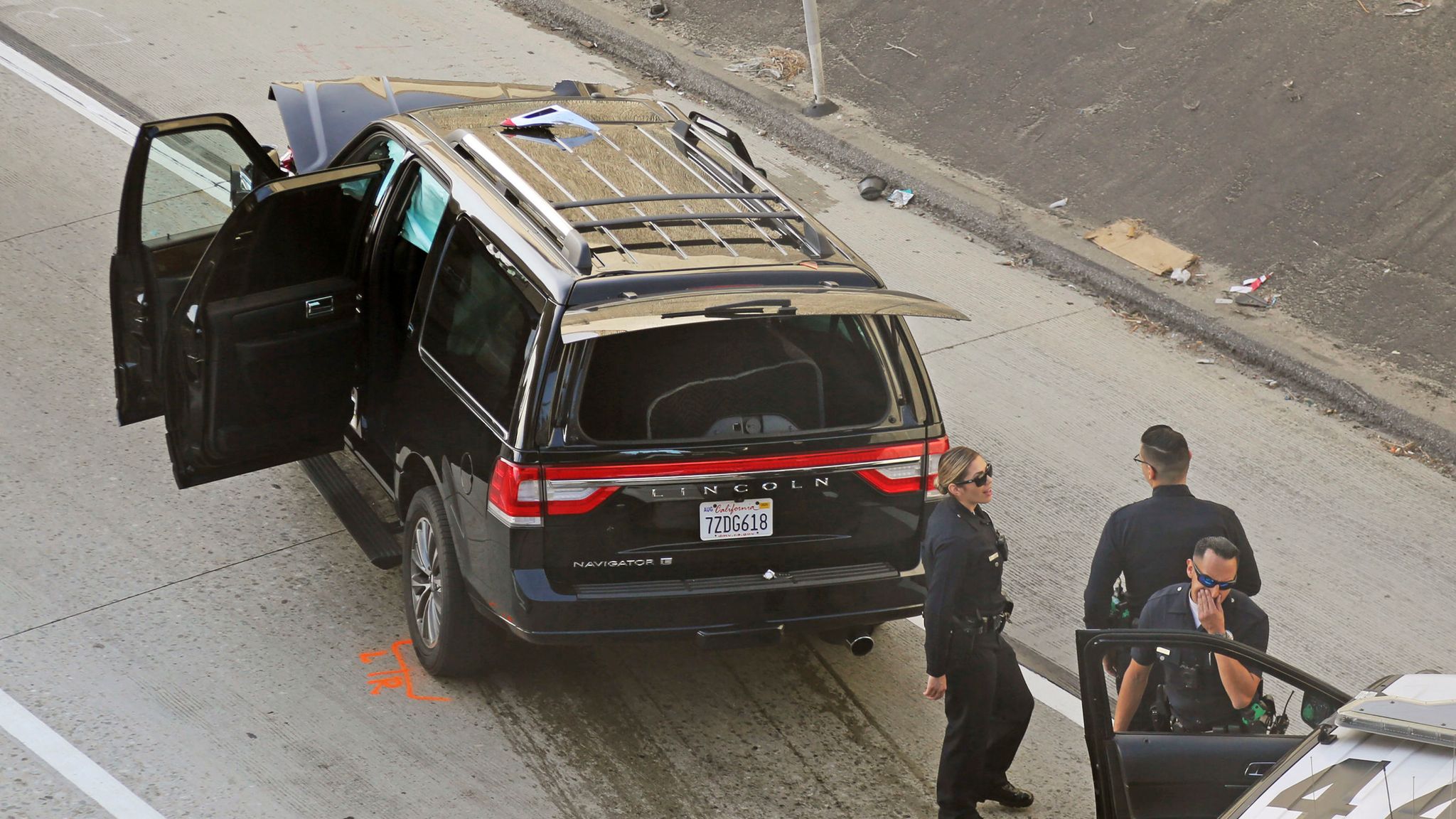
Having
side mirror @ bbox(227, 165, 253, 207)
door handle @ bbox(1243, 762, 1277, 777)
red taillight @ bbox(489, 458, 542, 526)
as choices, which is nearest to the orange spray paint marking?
red taillight @ bbox(489, 458, 542, 526)

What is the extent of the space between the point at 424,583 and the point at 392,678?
16.8 inches

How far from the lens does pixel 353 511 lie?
6.92 metres

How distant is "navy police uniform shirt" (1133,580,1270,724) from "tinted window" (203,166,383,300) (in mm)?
3650

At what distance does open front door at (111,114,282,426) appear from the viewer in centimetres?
677

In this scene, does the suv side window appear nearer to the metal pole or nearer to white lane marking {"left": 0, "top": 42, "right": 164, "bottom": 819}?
white lane marking {"left": 0, "top": 42, "right": 164, "bottom": 819}

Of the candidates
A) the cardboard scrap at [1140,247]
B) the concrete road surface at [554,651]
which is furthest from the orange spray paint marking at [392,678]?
the cardboard scrap at [1140,247]

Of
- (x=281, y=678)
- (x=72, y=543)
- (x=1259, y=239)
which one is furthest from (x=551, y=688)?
(x=1259, y=239)

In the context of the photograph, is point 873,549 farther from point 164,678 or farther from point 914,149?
point 914,149

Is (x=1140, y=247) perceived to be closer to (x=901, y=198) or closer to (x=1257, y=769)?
(x=901, y=198)

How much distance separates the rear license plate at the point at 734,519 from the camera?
566 cm

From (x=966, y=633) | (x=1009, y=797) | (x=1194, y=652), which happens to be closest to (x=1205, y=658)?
(x=1194, y=652)

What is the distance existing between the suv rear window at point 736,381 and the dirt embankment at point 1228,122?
194 inches

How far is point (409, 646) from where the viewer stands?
662cm

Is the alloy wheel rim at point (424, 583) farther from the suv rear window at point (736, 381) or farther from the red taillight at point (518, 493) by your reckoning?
the suv rear window at point (736, 381)
